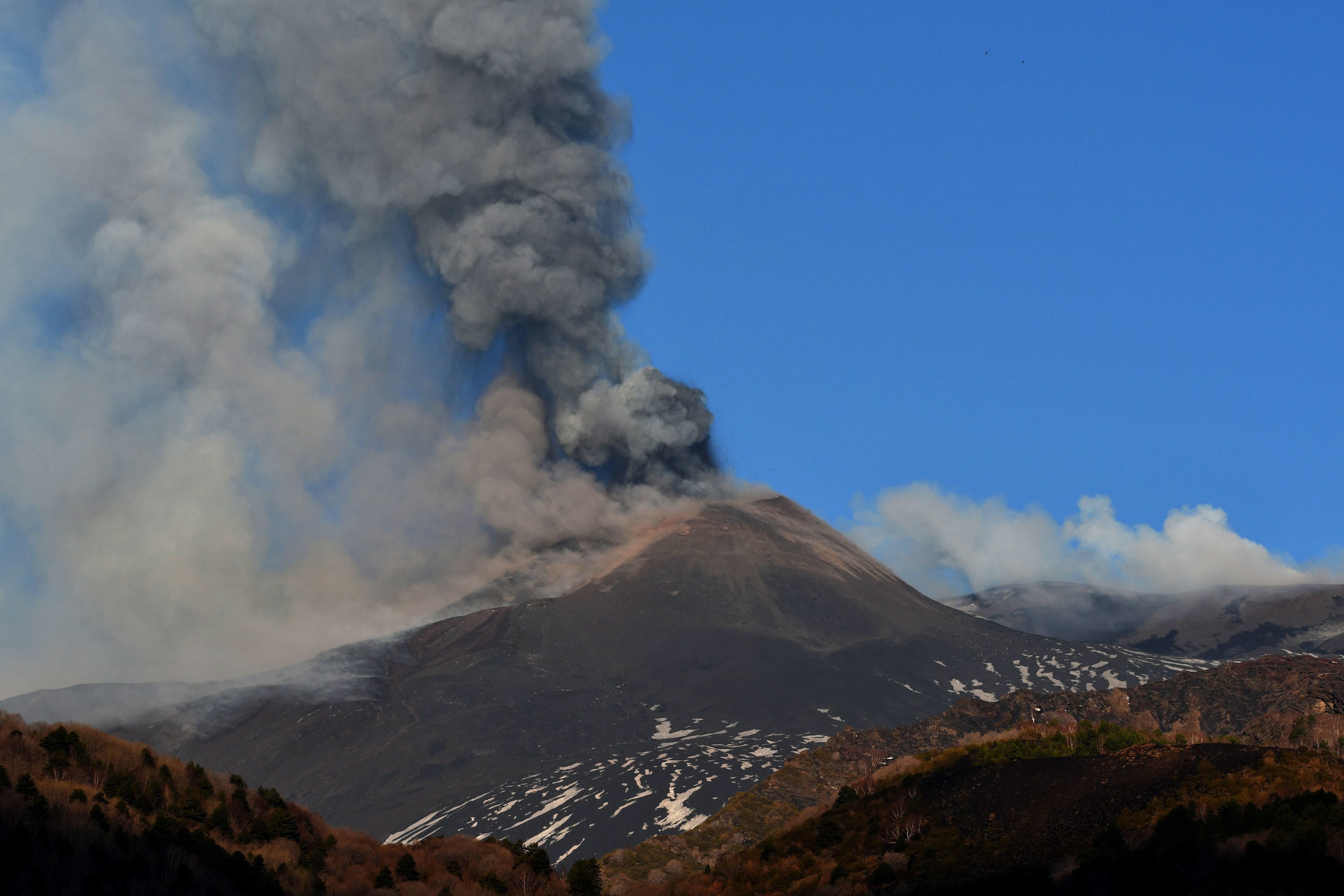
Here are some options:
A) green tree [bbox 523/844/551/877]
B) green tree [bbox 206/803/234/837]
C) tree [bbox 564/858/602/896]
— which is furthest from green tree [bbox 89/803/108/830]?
tree [bbox 564/858/602/896]

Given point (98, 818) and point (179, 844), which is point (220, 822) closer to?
point (179, 844)

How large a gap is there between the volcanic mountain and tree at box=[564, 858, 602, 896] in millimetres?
62027

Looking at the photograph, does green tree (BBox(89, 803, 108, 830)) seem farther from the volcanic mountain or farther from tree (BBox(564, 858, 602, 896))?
the volcanic mountain

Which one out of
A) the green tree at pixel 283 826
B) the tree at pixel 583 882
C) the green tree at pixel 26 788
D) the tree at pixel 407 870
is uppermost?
the green tree at pixel 26 788

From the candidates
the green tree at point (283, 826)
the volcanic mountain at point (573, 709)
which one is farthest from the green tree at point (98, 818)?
the volcanic mountain at point (573, 709)

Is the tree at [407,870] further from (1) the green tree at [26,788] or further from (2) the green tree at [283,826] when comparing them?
(1) the green tree at [26,788]

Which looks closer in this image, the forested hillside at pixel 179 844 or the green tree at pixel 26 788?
the forested hillside at pixel 179 844

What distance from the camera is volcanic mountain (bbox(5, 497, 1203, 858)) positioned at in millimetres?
126562

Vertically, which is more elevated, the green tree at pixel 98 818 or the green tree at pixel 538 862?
the green tree at pixel 98 818

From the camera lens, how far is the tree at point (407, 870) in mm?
40281

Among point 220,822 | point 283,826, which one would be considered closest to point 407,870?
point 283,826

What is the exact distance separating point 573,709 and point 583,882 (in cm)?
12324

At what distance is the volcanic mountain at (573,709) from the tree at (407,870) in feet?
222

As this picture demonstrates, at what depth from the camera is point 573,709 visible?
166 meters
